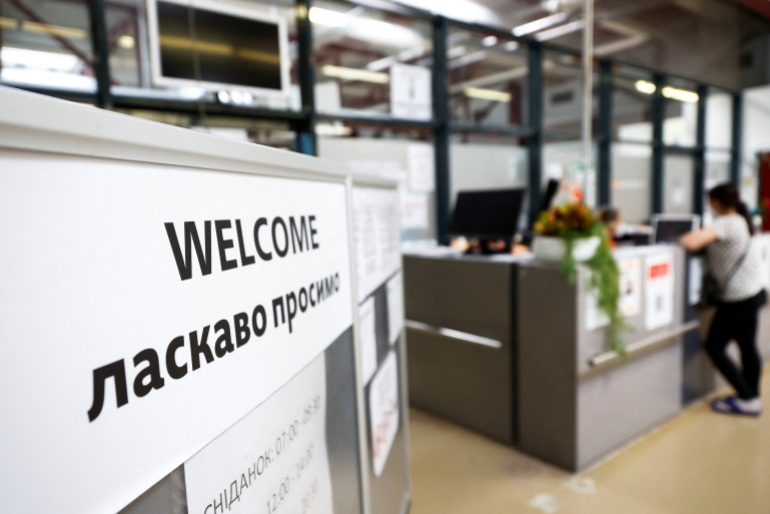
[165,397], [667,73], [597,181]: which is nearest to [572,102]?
[597,181]

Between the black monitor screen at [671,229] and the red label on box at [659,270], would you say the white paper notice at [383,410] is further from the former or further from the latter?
Result: the black monitor screen at [671,229]

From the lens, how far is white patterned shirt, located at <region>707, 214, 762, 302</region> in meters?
2.88

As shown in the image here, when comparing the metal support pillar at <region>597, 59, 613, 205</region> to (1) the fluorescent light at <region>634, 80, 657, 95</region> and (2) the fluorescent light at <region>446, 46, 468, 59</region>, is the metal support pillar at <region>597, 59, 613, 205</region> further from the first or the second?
(2) the fluorescent light at <region>446, 46, 468, 59</region>

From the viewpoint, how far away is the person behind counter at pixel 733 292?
290cm

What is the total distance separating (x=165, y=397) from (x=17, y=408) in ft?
0.55

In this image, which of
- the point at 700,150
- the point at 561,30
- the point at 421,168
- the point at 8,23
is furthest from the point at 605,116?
the point at 8,23

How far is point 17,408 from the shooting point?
0.40 m

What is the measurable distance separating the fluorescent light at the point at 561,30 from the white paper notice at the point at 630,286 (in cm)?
280

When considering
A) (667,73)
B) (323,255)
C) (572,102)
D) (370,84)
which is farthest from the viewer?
(667,73)

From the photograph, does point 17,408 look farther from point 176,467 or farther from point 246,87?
point 246,87

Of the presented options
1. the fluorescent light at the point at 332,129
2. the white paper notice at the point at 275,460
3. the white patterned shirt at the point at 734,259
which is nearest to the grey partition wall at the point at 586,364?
the white patterned shirt at the point at 734,259

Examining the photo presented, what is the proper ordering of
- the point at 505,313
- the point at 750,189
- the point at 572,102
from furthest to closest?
the point at 750,189 < the point at 572,102 < the point at 505,313

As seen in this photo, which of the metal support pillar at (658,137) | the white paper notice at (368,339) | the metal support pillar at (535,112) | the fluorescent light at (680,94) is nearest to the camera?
the white paper notice at (368,339)

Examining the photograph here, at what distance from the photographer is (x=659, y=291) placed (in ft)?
9.09
